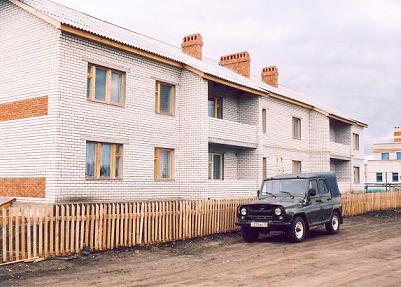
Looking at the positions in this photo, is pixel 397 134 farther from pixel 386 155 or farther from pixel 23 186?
pixel 23 186

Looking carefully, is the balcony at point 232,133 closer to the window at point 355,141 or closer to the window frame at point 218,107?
the window frame at point 218,107

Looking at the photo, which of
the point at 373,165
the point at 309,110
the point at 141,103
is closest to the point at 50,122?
the point at 141,103

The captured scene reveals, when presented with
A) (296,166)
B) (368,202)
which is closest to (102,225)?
(368,202)

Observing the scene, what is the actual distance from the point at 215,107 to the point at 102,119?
7342mm

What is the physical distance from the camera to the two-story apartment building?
1395 centimetres

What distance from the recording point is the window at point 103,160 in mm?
14758

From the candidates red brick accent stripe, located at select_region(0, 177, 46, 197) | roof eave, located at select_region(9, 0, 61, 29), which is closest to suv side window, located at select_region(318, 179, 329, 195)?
red brick accent stripe, located at select_region(0, 177, 46, 197)

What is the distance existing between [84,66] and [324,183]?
8.56m

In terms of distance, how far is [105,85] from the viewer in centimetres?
1552

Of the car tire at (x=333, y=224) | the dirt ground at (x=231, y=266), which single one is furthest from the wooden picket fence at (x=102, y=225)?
the car tire at (x=333, y=224)

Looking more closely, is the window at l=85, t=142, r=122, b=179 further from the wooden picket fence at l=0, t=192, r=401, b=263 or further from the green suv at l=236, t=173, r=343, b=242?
the green suv at l=236, t=173, r=343, b=242

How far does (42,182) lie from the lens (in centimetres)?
1379

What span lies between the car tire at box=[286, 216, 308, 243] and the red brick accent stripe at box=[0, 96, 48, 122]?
321 inches

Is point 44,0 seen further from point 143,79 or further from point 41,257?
point 41,257
